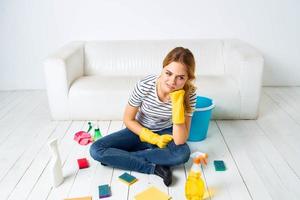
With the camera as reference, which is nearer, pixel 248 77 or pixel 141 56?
pixel 248 77

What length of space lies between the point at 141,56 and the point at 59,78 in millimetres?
767

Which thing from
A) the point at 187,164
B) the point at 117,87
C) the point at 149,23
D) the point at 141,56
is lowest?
the point at 187,164

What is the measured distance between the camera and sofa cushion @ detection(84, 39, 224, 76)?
2490 millimetres

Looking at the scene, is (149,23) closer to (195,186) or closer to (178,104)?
(178,104)

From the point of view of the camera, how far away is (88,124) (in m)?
2.13

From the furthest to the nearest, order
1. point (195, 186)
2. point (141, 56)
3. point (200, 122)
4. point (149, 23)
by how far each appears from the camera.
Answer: point (149, 23) < point (141, 56) < point (200, 122) < point (195, 186)

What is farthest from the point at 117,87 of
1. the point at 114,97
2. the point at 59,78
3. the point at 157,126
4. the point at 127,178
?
the point at 127,178

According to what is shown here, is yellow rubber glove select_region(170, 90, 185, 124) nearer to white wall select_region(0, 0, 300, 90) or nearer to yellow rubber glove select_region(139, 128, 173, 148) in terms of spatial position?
yellow rubber glove select_region(139, 128, 173, 148)

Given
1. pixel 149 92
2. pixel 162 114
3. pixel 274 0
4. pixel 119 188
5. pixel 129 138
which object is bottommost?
pixel 119 188

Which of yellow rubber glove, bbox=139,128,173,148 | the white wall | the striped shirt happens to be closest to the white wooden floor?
yellow rubber glove, bbox=139,128,173,148

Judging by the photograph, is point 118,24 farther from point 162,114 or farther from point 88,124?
point 162,114

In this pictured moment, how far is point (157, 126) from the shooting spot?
1617 mm

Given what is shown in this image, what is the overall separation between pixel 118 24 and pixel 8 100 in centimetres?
129


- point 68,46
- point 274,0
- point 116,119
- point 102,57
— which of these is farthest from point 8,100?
point 274,0
